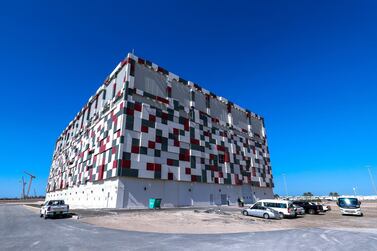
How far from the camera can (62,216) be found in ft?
82.1

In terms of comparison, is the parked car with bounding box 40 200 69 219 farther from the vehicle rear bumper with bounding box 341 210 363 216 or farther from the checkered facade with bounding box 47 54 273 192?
the vehicle rear bumper with bounding box 341 210 363 216

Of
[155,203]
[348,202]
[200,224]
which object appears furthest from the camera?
[155,203]

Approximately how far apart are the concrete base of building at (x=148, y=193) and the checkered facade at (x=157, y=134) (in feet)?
4.67

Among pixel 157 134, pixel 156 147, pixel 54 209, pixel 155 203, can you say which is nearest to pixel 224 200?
pixel 155 203

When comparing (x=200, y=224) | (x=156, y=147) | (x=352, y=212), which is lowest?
(x=200, y=224)

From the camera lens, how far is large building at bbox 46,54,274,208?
123ft

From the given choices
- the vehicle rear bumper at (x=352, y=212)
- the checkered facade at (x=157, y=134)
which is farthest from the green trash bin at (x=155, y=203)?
the vehicle rear bumper at (x=352, y=212)

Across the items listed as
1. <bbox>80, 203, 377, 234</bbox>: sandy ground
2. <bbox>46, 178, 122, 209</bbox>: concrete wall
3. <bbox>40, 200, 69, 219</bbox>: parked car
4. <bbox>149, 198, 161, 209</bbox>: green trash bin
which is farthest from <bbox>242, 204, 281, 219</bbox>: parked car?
<bbox>40, 200, 69, 219</bbox>: parked car

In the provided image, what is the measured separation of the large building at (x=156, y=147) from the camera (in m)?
37.3

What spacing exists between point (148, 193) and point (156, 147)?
27.0 feet

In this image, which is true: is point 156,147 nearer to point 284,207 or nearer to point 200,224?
point 200,224

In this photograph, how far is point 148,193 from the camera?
124 ft

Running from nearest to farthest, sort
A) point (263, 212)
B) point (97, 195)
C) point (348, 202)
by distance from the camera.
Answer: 1. point (263, 212)
2. point (348, 202)
3. point (97, 195)

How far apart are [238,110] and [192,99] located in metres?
21.6
